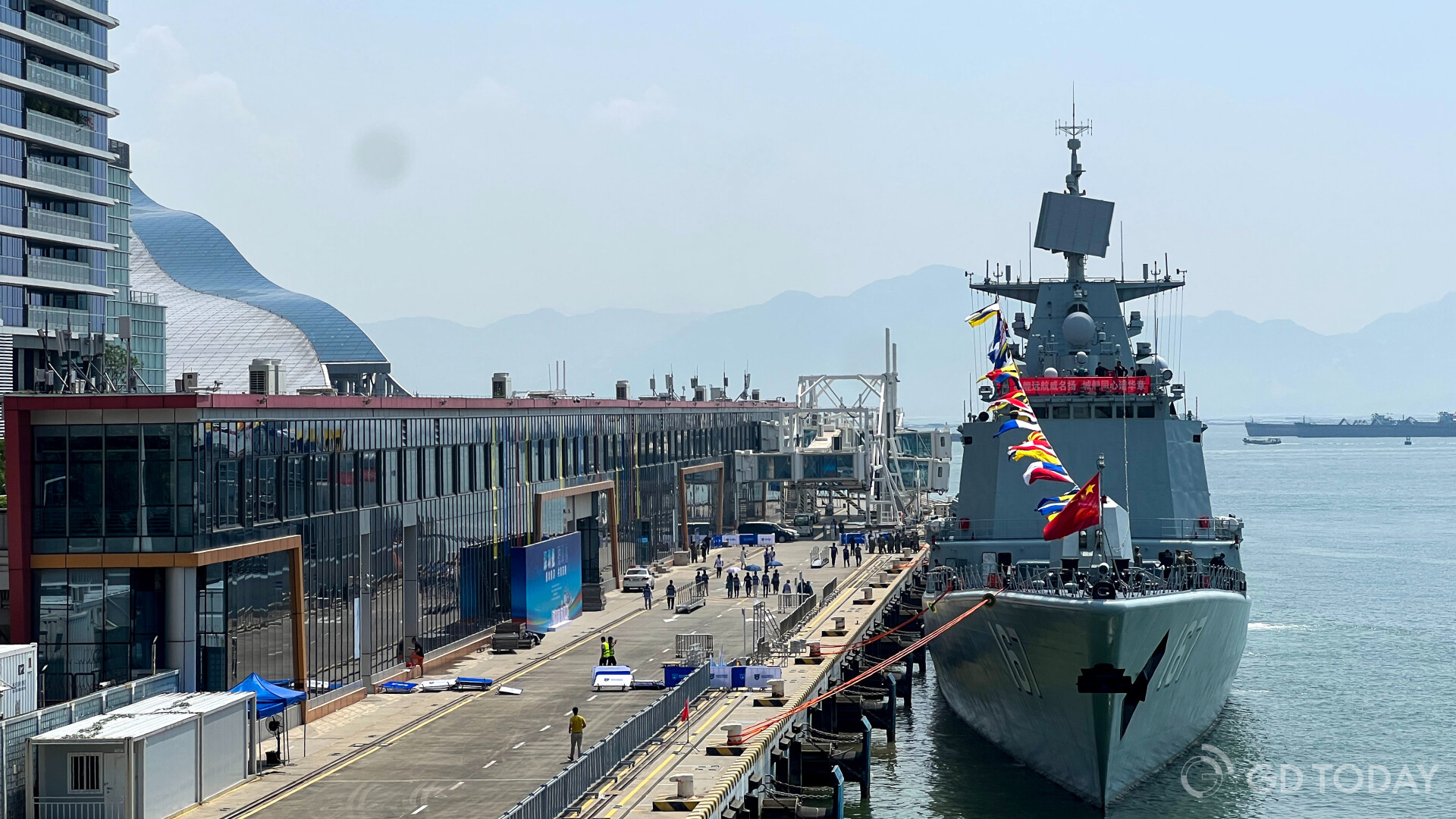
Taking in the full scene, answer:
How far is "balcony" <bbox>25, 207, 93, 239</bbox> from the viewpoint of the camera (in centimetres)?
8944

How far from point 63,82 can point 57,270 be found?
451 inches

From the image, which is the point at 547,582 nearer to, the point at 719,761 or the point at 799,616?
the point at 799,616

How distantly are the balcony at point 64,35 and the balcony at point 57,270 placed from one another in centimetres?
1316

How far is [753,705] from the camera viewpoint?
1706 inches

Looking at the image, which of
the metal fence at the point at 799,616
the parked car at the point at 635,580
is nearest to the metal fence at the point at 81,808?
the metal fence at the point at 799,616

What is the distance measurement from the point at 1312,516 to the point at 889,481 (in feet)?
242

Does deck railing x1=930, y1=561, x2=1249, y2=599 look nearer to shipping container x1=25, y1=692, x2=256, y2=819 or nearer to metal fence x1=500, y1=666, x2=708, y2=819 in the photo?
metal fence x1=500, y1=666, x2=708, y2=819

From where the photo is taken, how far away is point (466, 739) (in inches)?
1578

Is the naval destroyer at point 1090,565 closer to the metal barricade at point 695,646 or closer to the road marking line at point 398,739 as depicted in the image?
the metal barricade at point 695,646

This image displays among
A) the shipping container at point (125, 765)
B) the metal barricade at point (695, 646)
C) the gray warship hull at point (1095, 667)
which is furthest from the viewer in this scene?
the metal barricade at point (695, 646)

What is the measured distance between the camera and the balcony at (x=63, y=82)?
88.6 metres

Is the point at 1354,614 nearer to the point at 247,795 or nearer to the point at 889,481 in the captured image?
the point at 889,481

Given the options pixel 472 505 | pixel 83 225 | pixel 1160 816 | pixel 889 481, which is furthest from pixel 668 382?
pixel 1160 816

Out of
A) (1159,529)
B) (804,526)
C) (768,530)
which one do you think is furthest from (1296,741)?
(804,526)
